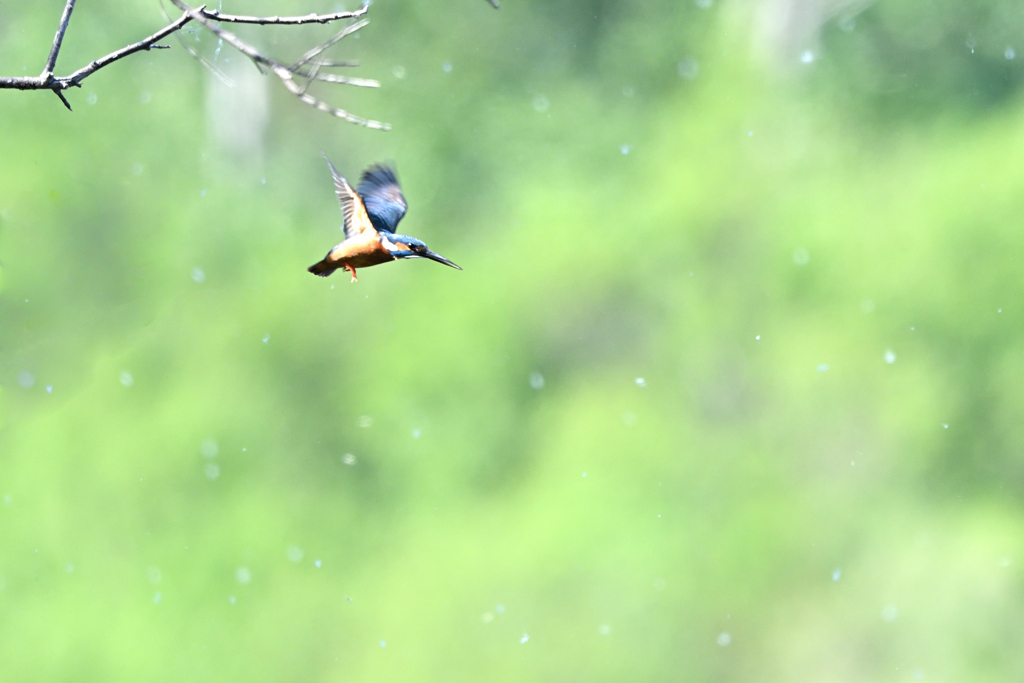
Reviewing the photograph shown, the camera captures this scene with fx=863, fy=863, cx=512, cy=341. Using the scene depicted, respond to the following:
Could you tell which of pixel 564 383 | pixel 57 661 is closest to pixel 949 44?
pixel 564 383

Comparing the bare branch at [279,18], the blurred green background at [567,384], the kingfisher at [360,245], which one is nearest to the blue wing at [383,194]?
the kingfisher at [360,245]

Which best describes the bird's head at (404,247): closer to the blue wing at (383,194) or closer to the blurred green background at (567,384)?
the blue wing at (383,194)

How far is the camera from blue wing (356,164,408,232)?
27.4 inches

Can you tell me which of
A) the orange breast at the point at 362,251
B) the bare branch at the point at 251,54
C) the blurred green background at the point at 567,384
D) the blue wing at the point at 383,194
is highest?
the blurred green background at the point at 567,384

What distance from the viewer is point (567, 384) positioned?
8.66 feet

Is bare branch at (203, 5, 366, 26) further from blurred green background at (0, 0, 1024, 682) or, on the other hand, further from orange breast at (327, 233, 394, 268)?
blurred green background at (0, 0, 1024, 682)

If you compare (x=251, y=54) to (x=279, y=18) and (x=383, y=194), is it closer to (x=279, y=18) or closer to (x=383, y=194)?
Answer: (x=279, y=18)

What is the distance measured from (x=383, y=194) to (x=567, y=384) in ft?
6.39

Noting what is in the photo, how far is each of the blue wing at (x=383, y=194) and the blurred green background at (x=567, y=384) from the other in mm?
1730

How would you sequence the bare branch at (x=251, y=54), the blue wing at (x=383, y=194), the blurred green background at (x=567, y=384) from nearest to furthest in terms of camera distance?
the bare branch at (x=251, y=54) → the blue wing at (x=383, y=194) → the blurred green background at (x=567, y=384)

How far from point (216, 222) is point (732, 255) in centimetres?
157

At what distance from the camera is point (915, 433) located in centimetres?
223

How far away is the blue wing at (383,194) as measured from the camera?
695 millimetres

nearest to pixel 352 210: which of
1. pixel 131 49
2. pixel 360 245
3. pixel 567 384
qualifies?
pixel 360 245
